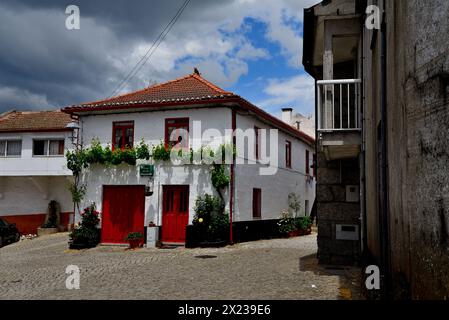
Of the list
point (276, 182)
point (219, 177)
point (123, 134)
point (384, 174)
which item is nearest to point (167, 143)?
point (123, 134)

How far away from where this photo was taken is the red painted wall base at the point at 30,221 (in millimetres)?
24281

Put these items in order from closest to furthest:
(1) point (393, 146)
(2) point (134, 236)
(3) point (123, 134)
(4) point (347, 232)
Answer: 1. (1) point (393, 146)
2. (4) point (347, 232)
3. (2) point (134, 236)
4. (3) point (123, 134)

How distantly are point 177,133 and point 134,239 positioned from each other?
405 cm

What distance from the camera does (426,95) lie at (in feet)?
13.3

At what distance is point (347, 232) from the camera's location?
1100cm

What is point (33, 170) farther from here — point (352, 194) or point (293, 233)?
point (352, 194)

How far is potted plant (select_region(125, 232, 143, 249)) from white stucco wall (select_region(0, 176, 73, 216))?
1034 cm

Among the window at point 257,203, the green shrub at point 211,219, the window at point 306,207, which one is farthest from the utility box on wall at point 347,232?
the window at point 306,207

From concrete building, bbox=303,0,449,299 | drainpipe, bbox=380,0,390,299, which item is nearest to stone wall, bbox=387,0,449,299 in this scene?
concrete building, bbox=303,0,449,299

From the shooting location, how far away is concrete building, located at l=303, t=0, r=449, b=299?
383 centimetres

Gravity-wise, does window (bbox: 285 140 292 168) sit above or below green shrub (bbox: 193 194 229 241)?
above

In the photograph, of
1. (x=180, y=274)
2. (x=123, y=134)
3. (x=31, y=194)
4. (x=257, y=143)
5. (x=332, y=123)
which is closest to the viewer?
(x=332, y=123)

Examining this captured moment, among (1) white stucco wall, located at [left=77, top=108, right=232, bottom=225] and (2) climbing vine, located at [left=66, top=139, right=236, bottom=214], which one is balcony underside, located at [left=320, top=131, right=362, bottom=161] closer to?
(2) climbing vine, located at [left=66, top=139, right=236, bottom=214]
